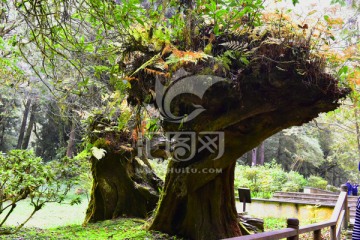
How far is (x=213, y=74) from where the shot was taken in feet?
15.2

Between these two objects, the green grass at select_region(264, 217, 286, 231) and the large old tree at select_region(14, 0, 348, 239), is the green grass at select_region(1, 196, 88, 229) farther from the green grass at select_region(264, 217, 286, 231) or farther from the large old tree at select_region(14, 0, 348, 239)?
the large old tree at select_region(14, 0, 348, 239)

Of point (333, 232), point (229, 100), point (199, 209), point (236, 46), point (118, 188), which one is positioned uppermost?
point (236, 46)

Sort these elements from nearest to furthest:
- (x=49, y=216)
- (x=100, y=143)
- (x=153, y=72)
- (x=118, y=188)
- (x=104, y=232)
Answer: (x=153, y=72)
(x=104, y=232)
(x=100, y=143)
(x=118, y=188)
(x=49, y=216)

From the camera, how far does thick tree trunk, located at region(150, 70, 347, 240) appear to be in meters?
4.76

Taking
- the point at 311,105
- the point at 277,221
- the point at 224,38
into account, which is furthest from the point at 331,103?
the point at 277,221

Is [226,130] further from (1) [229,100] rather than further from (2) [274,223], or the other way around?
(2) [274,223]

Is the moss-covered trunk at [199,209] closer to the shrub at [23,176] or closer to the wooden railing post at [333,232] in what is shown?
the wooden railing post at [333,232]

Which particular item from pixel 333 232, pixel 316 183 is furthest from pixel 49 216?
pixel 316 183

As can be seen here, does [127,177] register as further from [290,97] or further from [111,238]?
[290,97]

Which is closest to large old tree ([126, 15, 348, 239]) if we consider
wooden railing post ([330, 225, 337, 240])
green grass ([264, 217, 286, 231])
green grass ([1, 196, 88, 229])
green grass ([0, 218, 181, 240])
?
green grass ([0, 218, 181, 240])

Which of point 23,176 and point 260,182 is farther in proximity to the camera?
point 260,182

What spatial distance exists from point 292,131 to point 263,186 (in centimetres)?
981

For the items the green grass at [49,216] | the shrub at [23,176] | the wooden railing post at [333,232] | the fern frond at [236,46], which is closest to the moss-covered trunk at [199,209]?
the wooden railing post at [333,232]

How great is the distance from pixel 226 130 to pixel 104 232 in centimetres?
369
